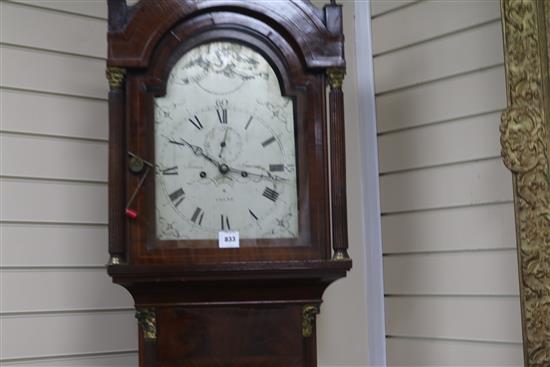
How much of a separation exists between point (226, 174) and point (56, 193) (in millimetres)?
446

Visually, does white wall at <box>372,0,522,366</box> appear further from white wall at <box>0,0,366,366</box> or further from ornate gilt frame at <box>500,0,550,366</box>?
white wall at <box>0,0,366,366</box>

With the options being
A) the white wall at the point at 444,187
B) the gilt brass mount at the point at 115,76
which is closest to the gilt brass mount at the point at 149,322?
the gilt brass mount at the point at 115,76

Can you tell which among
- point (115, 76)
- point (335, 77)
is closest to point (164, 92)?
point (115, 76)

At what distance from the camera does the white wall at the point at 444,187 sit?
5.32ft

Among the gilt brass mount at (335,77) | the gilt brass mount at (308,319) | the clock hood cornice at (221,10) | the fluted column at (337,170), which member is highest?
the clock hood cornice at (221,10)

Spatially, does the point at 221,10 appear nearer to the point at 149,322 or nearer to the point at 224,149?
the point at 224,149

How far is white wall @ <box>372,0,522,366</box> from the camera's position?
5.32 ft

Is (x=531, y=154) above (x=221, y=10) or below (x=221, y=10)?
below

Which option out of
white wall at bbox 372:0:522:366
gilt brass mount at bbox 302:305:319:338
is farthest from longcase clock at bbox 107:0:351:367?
white wall at bbox 372:0:522:366

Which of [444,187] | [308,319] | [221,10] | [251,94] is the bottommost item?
[308,319]

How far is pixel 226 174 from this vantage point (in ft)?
4.56

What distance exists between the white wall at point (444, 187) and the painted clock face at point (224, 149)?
48cm

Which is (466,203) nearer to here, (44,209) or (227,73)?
(227,73)

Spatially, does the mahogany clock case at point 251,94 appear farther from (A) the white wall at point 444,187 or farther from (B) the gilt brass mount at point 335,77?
(A) the white wall at point 444,187
